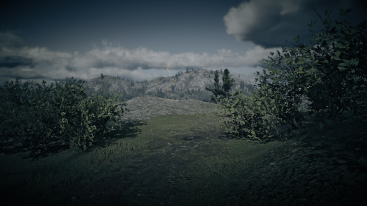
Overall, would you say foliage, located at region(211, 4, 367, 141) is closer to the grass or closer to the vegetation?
the vegetation

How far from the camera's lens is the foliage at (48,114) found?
1162 centimetres

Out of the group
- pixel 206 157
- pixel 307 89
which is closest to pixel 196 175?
pixel 206 157

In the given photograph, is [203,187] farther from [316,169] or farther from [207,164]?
[316,169]

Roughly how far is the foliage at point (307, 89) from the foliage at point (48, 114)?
12272 mm

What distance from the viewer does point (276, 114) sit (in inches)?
452

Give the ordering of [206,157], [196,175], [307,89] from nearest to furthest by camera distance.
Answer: [307,89] → [196,175] → [206,157]

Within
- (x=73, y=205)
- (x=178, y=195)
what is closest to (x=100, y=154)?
(x=73, y=205)

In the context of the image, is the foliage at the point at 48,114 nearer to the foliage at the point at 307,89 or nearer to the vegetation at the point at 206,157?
the vegetation at the point at 206,157

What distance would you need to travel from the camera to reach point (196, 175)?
845 cm

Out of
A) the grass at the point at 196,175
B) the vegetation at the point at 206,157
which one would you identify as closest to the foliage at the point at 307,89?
the vegetation at the point at 206,157

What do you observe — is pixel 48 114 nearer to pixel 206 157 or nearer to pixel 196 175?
pixel 196 175

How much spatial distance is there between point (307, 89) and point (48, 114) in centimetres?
1707

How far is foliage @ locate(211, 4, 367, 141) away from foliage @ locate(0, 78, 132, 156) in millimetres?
12272

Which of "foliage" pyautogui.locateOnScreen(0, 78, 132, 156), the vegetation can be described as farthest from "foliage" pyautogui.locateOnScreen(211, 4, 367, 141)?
"foliage" pyautogui.locateOnScreen(0, 78, 132, 156)
